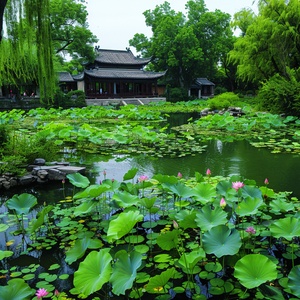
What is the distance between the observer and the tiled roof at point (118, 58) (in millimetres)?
30875

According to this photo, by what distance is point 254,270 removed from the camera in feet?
5.98

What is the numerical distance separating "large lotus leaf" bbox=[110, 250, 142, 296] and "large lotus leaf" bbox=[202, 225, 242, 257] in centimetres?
48

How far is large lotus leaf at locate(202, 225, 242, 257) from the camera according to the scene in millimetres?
2040

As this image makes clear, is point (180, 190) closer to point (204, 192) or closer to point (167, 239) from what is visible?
point (204, 192)

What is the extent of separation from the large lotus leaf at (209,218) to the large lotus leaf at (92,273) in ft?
2.46

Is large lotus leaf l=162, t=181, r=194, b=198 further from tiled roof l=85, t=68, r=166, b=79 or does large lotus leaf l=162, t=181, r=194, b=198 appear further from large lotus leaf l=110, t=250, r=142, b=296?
tiled roof l=85, t=68, r=166, b=79

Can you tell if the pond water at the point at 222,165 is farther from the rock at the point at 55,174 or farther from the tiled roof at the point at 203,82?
the tiled roof at the point at 203,82

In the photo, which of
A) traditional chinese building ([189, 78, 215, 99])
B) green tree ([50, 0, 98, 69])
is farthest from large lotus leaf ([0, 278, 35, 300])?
traditional chinese building ([189, 78, 215, 99])

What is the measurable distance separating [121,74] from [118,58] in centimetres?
245

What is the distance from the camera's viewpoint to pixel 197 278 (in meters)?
2.38

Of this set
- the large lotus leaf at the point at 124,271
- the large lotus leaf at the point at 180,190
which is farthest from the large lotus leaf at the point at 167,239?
the large lotus leaf at the point at 180,190

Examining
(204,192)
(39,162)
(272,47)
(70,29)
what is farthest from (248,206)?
(70,29)

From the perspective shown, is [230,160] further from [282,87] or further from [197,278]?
[282,87]

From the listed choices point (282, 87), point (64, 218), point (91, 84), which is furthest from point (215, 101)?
point (64, 218)
